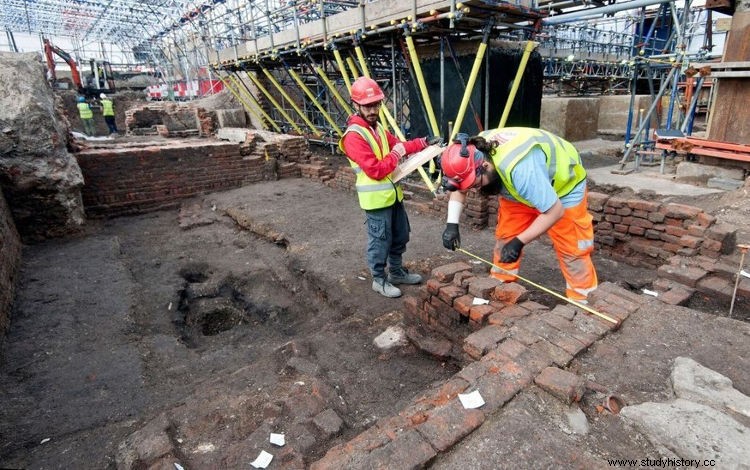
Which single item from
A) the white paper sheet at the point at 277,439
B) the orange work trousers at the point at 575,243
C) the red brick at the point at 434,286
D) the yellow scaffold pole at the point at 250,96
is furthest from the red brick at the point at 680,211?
the yellow scaffold pole at the point at 250,96

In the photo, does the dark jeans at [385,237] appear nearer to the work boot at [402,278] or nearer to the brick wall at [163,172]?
the work boot at [402,278]

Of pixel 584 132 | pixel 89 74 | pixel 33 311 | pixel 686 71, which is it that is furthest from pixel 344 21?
pixel 89 74

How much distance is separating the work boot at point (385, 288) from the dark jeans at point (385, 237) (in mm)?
53

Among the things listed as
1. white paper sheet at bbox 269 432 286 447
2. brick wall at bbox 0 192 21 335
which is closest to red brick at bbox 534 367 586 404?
white paper sheet at bbox 269 432 286 447

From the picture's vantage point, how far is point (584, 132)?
12.8 metres

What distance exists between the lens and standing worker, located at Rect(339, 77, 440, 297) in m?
3.44

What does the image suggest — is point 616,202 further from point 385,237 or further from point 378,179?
point 378,179

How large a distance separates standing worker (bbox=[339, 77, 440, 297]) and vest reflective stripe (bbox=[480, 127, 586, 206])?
99 cm

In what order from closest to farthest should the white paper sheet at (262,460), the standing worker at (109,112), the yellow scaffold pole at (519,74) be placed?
the white paper sheet at (262,460) → the yellow scaffold pole at (519,74) → the standing worker at (109,112)

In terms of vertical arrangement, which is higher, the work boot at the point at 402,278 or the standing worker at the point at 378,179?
the standing worker at the point at 378,179

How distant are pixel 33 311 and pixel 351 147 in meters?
3.33

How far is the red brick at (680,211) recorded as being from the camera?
3.82 m

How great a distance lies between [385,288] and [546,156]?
1.88m

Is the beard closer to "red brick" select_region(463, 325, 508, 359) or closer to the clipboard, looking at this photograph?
the clipboard
